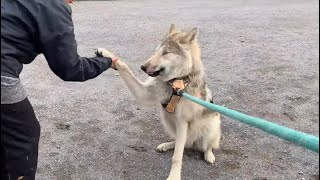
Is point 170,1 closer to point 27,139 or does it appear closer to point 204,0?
point 204,0

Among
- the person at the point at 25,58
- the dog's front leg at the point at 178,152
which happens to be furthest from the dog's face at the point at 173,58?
the person at the point at 25,58

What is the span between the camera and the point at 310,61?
21.6ft

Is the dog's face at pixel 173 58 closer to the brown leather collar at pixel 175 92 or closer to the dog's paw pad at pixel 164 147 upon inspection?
the brown leather collar at pixel 175 92

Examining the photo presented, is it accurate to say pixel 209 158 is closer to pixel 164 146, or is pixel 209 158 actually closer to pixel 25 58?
pixel 164 146

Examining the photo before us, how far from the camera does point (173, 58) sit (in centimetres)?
344

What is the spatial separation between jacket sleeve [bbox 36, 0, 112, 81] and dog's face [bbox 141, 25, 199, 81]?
1039 mm

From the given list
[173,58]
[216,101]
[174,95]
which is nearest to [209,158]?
[174,95]

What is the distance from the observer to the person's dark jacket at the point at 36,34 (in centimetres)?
218

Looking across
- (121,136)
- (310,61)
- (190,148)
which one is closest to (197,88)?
(190,148)

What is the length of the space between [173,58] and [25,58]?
134 cm

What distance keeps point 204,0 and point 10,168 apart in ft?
37.5

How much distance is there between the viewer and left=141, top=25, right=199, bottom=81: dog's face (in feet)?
11.2

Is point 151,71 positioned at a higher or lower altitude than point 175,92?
higher

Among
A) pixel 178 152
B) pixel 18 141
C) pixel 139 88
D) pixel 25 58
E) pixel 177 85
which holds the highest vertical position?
pixel 25 58
